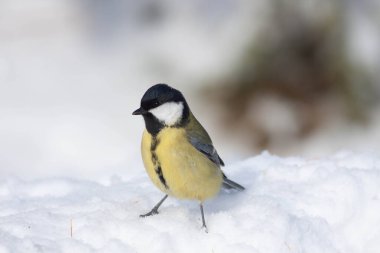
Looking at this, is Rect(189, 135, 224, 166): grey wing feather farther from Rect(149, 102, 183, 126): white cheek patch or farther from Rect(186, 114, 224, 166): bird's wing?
Rect(149, 102, 183, 126): white cheek patch

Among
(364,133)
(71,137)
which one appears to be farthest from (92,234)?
(364,133)

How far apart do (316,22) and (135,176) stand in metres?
4.59

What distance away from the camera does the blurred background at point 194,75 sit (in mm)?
8328

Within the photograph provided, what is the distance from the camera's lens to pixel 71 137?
327 inches

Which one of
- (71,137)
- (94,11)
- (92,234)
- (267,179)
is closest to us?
(92,234)

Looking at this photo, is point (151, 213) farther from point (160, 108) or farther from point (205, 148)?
point (160, 108)

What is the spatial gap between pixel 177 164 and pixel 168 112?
0.29 metres

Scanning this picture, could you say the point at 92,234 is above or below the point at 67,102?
above

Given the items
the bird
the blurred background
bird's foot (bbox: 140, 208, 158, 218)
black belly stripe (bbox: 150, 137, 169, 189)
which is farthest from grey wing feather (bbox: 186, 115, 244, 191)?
the blurred background

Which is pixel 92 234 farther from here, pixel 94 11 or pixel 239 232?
pixel 94 11

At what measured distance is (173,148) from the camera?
365 cm

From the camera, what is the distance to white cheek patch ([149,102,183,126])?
369cm

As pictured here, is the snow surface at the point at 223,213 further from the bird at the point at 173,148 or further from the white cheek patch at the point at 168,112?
the white cheek patch at the point at 168,112

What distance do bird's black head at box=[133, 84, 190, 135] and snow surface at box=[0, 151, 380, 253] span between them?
0.52 metres
